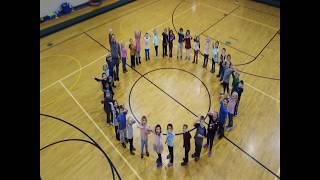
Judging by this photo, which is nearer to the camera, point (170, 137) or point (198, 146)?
point (170, 137)

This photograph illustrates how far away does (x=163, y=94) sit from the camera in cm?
981

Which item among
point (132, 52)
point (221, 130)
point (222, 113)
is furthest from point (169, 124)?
point (132, 52)

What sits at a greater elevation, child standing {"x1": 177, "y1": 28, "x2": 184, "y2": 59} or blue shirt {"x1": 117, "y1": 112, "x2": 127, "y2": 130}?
child standing {"x1": 177, "y1": 28, "x2": 184, "y2": 59}

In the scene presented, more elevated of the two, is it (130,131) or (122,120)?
(122,120)

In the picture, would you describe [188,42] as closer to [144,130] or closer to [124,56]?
[124,56]

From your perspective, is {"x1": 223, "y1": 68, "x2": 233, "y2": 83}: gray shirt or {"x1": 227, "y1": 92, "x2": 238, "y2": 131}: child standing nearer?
{"x1": 227, "y1": 92, "x2": 238, "y2": 131}: child standing

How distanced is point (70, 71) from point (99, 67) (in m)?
1.18

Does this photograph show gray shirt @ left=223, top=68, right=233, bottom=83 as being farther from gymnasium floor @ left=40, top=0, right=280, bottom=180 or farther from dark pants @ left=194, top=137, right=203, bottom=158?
dark pants @ left=194, top=137, right=203, bottom=158

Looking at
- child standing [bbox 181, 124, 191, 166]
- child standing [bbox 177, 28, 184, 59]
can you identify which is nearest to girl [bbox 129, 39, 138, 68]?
child standing [bbox 177, 28, 184, 59]

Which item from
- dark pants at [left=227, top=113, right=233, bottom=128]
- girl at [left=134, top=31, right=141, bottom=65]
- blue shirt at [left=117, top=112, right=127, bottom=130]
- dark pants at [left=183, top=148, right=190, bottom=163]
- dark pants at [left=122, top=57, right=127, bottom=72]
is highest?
girl at [left=134, top=31, right=141, bottom=65]

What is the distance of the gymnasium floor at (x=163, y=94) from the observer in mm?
7594

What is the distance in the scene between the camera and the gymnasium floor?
24.9ft
